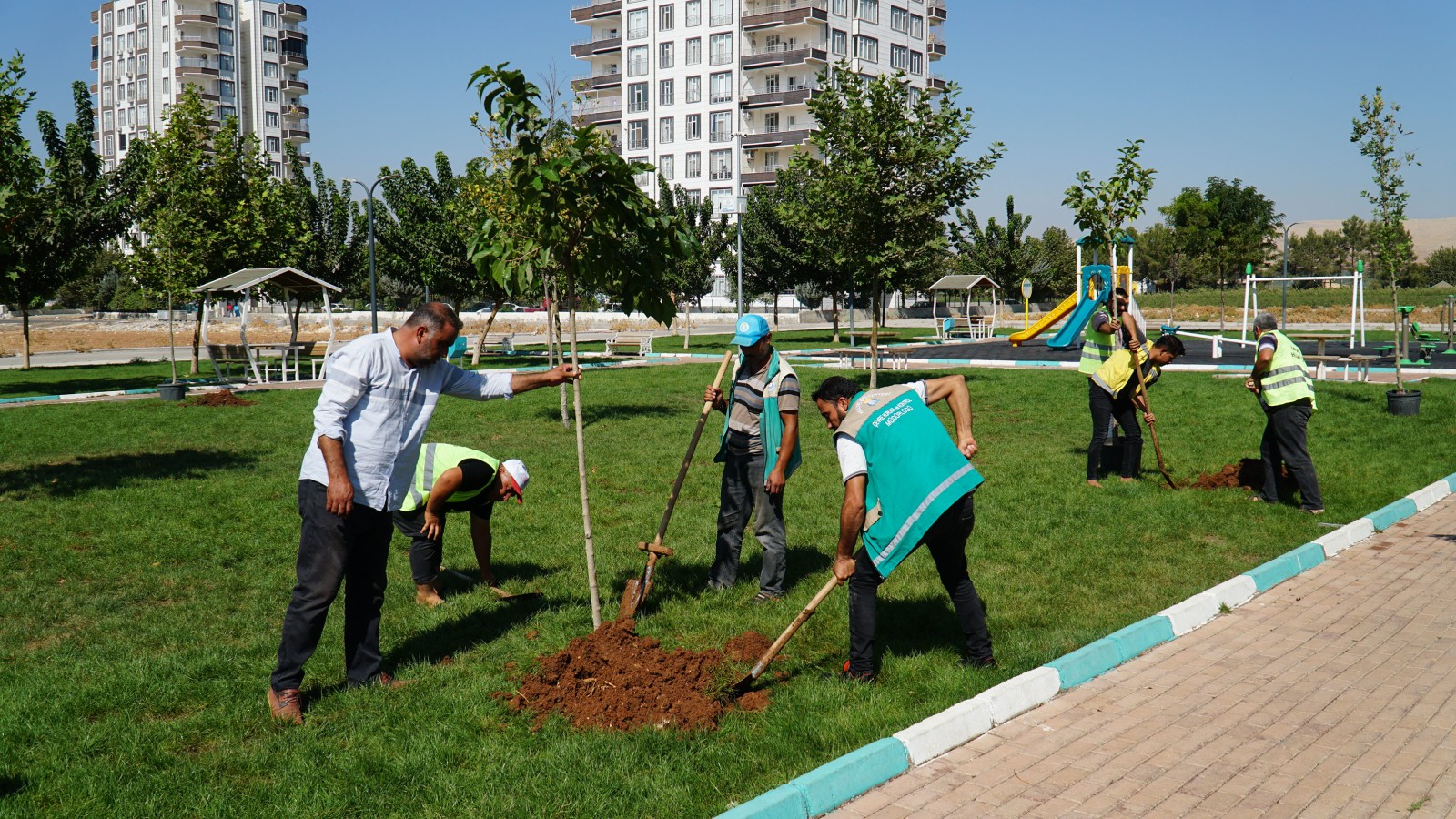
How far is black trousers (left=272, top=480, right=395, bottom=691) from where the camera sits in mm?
4871

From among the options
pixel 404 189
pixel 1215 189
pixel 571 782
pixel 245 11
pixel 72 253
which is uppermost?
pixel 245 11

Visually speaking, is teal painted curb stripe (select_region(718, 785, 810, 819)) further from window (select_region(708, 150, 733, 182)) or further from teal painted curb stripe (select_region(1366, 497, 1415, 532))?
window (select_region(708, 150, 733, 182))

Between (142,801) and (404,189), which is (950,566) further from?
(404,189)

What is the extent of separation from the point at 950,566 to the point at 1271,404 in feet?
18.0

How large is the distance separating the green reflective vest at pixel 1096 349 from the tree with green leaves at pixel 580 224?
6.43 metres

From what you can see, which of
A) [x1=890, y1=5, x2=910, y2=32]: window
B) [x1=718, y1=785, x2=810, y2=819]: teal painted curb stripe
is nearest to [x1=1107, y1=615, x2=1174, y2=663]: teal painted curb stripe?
[x1=718, y1=785, x2=810, y2=819]: teal painted curb stripe

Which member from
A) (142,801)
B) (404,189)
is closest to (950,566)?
(142,801)

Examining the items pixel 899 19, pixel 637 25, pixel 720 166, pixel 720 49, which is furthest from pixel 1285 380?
pixel 899 19

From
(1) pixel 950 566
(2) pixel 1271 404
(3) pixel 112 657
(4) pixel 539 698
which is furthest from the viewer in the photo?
(2) pixel 1271 404

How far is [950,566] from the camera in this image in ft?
17.2

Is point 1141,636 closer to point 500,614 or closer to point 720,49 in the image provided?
point 500,614

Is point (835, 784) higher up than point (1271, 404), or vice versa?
point (1271, 404)

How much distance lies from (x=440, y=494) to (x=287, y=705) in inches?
66.1

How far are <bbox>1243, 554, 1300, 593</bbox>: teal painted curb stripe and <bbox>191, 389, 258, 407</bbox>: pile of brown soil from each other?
16234 millimetres
